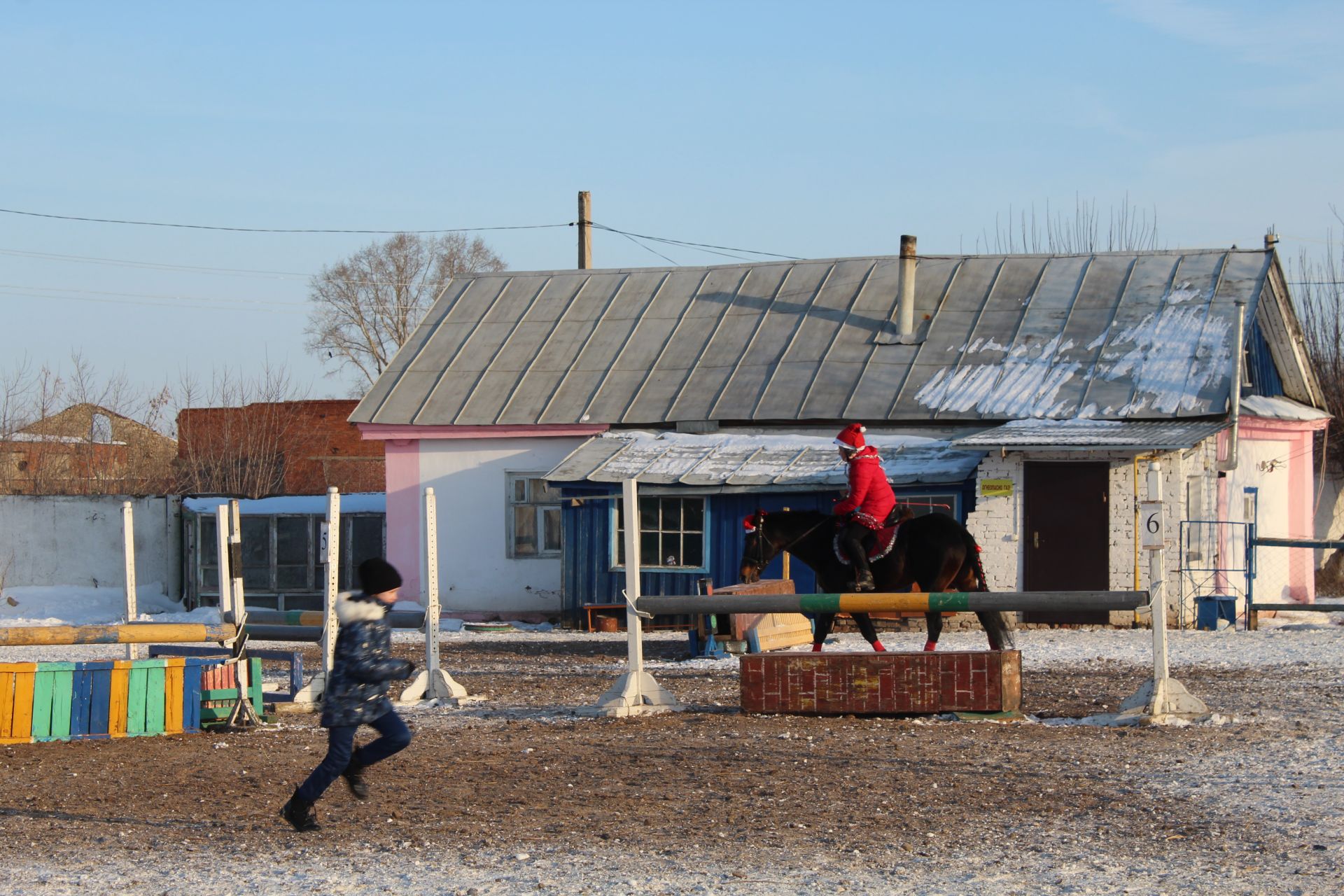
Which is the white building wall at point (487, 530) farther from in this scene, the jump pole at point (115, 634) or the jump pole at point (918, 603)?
the jump pole at point (115, 634)

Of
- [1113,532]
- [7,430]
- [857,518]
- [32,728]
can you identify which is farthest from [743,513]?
[7,430]

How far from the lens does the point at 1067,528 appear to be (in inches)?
823

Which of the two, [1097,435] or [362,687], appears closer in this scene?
[362,687]

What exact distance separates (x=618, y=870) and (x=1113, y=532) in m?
15.5

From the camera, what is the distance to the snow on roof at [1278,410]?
22234 millimetres

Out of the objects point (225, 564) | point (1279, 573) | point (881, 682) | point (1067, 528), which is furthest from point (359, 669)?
point (1279, 573)

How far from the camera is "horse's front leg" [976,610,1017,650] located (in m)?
12.7

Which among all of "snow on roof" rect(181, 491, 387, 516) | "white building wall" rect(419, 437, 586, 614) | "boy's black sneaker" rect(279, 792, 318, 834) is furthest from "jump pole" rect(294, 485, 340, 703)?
"snow on roof" rect(181, 491, 387, 516)

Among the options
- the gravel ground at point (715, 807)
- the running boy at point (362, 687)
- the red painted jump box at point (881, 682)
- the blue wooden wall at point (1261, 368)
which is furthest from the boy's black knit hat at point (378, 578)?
the blue wooden wall at point (1261, 368)

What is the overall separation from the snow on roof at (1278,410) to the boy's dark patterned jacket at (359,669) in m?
17.4

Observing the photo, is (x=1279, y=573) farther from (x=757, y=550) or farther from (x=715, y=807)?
(x=715, y=807)

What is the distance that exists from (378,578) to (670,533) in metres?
15.5

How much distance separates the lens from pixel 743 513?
73.0ft

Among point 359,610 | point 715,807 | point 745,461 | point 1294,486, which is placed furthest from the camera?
point 1294,486
